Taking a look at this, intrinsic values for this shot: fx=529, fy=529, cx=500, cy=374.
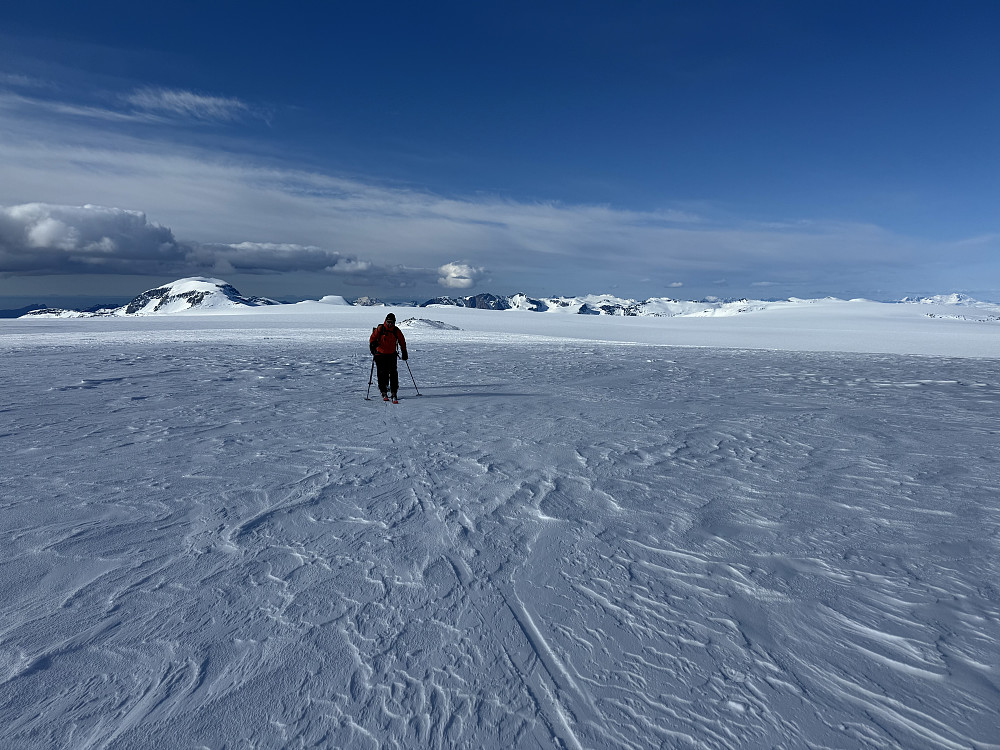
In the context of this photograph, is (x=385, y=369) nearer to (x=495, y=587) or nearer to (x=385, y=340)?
(x=385, y=340)

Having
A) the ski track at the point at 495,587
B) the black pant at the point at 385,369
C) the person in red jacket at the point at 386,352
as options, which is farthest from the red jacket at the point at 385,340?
the ski track at the point at 495,587

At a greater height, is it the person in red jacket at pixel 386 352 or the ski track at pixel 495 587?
the person in red jacket at pixel 386 352

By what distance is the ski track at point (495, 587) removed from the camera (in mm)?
2539

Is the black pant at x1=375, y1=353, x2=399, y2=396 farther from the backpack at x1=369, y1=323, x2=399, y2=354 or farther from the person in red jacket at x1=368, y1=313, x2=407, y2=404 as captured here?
the backpack at x1=369, y1=323, x2=399, y2=354

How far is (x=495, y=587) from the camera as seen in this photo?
3.62 meters

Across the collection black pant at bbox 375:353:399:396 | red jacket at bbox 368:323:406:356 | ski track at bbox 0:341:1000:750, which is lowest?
ski track at bbox 0:341:1000:750

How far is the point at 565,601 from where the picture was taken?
3469 millimetres

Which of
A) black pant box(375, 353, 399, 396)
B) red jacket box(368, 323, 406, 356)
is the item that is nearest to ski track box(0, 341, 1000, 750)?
black pant box(375, 353, 399, 396)

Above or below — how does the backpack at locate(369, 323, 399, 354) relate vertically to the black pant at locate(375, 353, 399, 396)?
above

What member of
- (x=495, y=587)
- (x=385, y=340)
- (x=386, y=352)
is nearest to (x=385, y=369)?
(x=386, y=352)

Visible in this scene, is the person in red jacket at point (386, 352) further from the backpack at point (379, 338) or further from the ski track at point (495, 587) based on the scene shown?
the ski track at point (495, 587)

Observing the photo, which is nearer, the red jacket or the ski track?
the ski track

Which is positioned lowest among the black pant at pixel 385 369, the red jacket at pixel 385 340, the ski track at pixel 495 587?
the ski track at pixel 495 587

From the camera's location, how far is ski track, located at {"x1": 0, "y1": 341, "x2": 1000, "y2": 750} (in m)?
2.54
